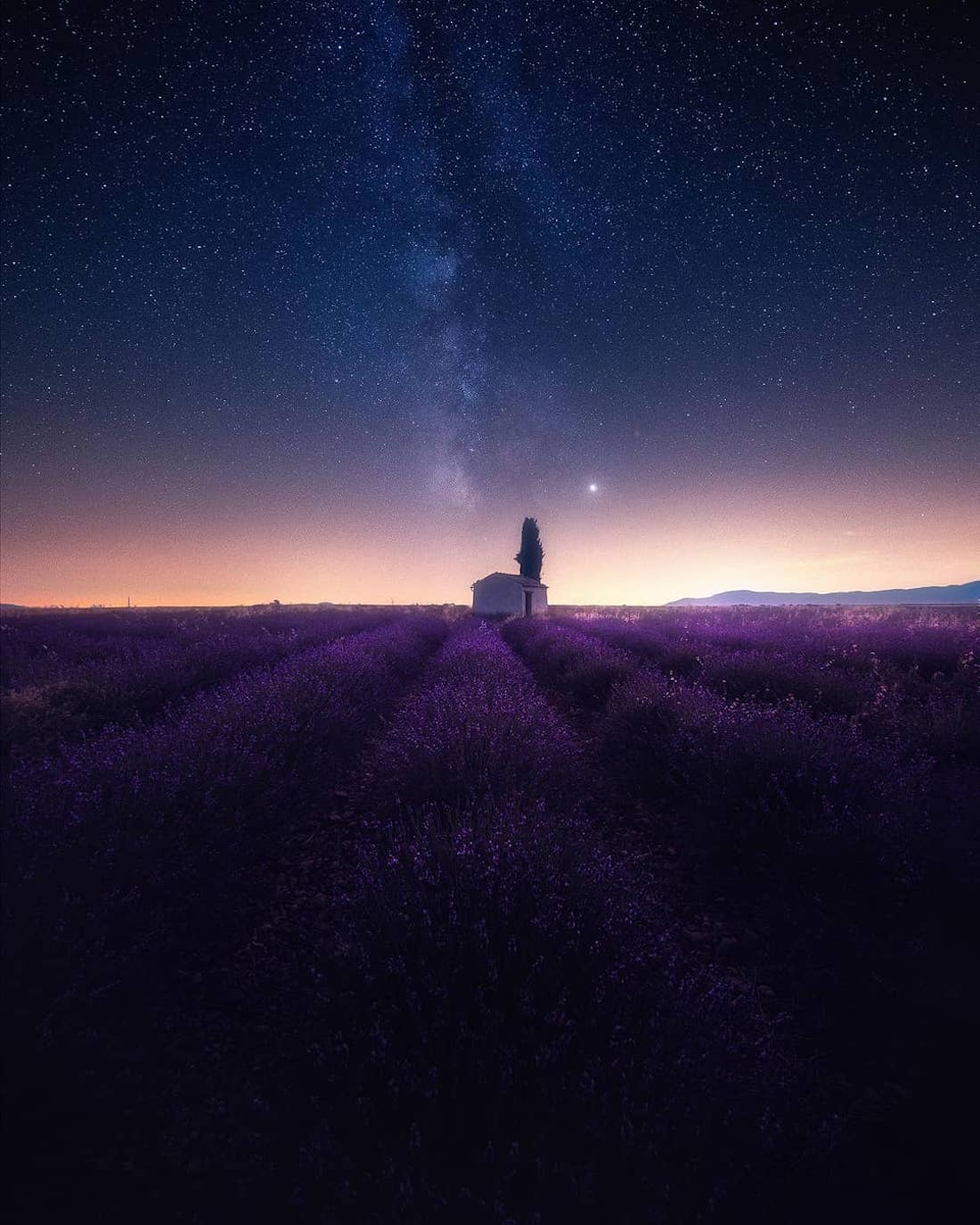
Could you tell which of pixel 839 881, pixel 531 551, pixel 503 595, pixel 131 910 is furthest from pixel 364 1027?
pixel 531 551

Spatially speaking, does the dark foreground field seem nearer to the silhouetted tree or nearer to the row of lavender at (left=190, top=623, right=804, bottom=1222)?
the row of lavender at (left=190, top=623, right=804, bottom=1222)

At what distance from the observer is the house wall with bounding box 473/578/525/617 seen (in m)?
31.5

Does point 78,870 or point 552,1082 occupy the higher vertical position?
point 78,870

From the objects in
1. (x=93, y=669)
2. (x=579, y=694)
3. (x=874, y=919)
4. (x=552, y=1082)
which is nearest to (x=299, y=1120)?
(x=552, y=1082)

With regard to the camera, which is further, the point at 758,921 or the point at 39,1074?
the point at 758,921

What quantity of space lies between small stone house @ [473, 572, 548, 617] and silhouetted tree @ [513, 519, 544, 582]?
13.8 ft

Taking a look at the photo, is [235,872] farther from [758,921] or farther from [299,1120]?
[758,921]

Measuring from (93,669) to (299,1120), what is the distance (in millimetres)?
7629

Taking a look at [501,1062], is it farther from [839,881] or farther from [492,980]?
[839,881]

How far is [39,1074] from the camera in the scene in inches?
55.1

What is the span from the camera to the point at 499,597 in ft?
105

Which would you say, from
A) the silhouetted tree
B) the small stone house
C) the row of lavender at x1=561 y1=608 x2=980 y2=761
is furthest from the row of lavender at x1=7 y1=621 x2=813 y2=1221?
the silhouetted tree

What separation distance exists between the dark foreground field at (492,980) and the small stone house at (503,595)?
89.5ft

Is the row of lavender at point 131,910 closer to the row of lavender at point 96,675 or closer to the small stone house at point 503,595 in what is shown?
the row of lavender at point 96,675
